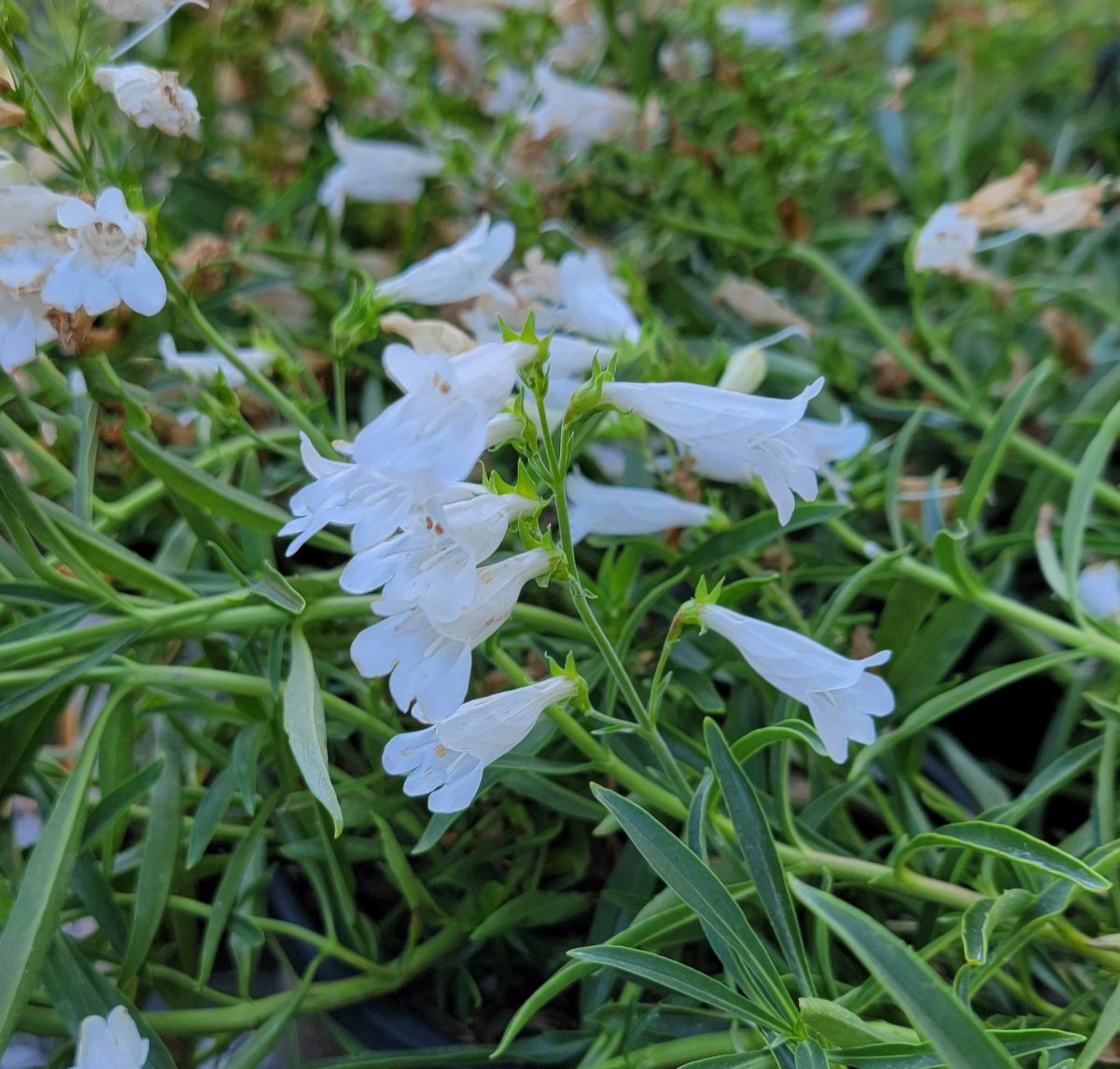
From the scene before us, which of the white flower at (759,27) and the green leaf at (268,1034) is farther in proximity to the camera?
the white flower at (759,27)

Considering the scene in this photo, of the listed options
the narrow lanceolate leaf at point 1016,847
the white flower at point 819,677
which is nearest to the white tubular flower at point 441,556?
the white flower at point 819,677

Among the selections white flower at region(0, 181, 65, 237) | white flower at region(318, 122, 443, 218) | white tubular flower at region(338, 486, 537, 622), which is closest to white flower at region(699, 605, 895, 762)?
white tubular flower at region(338, 486, 537, 622)

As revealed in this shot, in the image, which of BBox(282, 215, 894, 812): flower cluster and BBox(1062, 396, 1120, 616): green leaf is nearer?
BBox(282, 215, 894, 812): flower cluster

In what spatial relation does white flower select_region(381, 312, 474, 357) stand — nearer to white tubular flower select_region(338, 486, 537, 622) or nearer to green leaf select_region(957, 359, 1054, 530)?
white tubular flower select_region(338, 486, 537, 622)

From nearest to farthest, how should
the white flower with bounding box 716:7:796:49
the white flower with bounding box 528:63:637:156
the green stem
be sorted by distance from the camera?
the green stem, the white flower with bounding box 528:63:637:156, the white flower with bounding box 716:7:796:49

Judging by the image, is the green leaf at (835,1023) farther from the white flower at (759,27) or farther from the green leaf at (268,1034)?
the white flower at (759,27)

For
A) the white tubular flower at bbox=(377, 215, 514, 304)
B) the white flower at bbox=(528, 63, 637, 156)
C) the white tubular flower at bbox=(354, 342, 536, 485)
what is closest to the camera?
the white tubular flower at bbox=(354, 342, 536, 485)

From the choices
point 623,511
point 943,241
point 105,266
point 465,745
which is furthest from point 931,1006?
point 943,241

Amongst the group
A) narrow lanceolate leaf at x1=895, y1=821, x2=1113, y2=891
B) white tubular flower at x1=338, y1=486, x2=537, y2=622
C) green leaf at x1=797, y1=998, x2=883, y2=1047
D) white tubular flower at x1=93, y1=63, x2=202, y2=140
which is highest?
white tubular flower at x1=93, y1=63, x2=202, y2=140
